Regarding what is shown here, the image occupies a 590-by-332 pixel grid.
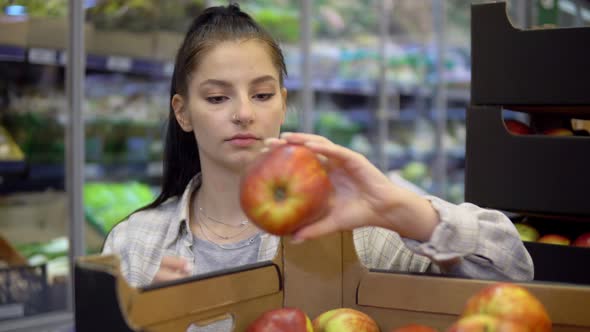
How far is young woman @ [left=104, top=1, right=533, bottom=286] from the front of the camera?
3.18ft

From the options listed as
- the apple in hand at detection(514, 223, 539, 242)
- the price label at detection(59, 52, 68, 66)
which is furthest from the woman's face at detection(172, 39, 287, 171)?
the price label at detection(59, 52, 68, 66)

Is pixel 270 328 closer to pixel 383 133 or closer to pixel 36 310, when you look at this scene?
pixel 36 310

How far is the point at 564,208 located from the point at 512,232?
389 millimetres

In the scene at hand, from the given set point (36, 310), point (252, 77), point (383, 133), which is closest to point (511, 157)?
point (252, 77)

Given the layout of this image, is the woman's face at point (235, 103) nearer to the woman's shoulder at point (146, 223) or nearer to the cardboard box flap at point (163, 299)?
the woman's shoulder at point (146, 223)

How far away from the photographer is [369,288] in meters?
1.03

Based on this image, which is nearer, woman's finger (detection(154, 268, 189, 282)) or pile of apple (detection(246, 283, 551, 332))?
pile of apple (detection(246, 283, 551, 332))

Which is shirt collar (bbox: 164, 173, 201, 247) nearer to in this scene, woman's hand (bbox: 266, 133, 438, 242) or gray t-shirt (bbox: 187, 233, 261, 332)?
gray t-shirt (bbox: 187, 233, 261, 332)

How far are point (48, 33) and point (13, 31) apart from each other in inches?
5.1

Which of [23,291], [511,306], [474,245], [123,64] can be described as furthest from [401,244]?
[123,64]

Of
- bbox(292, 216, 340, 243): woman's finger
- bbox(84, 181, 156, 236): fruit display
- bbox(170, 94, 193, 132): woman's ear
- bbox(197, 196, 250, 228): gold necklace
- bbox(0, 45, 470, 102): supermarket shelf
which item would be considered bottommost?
bbox(84, 181, 156, 236): fruit display

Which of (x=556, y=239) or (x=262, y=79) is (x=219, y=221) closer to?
(x=262, y=79)

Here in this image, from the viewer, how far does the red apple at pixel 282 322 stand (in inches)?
36.5

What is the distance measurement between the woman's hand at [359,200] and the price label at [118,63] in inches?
86.6
